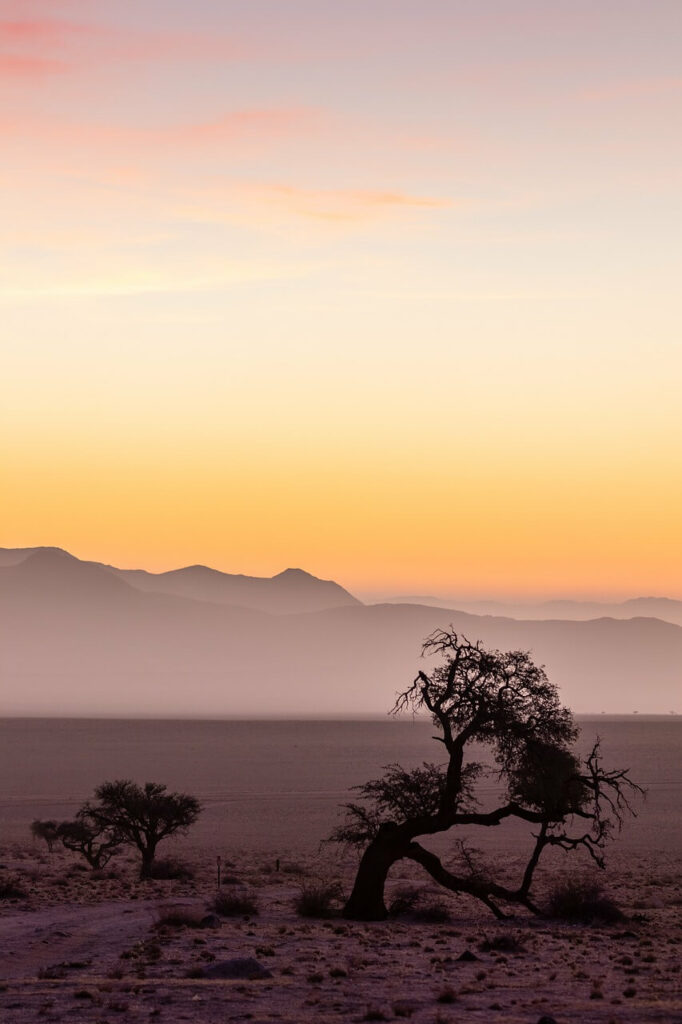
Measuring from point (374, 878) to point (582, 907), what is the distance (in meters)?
5.43

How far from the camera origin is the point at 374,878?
28.9 metres

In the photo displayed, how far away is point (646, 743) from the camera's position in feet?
473

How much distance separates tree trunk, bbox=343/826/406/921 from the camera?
28.4 metres

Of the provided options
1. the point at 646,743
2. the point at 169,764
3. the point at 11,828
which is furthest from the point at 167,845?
the point at 646,743

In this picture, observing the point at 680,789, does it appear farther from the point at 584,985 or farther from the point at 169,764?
the point at 584,985

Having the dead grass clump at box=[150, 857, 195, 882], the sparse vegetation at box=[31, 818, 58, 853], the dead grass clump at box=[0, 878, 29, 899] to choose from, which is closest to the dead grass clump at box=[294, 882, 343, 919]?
the dead grass clump at box=[0, 878, 29, 899]

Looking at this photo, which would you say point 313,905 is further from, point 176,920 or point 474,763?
point 474,763

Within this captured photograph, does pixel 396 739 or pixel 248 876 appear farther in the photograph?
pixel 396 739

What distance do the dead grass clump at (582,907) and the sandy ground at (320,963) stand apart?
1.48 ft

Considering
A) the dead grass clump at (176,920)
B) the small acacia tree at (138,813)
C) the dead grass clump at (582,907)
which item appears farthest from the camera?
the small acacia tree at (138,813)

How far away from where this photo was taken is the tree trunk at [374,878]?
2844cm

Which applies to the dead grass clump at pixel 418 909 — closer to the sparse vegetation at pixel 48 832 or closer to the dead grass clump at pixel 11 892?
the dead grass clump at pixel 11 892

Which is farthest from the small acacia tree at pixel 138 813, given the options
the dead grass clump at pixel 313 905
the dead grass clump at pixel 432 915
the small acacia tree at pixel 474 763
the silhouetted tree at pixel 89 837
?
the small acacia tree at pixel 474 763

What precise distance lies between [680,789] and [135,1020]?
77.6 metres
